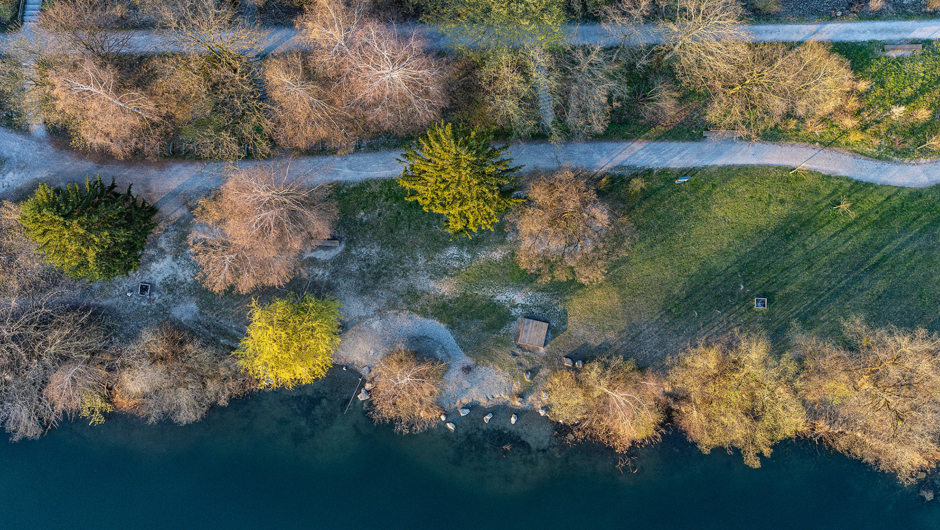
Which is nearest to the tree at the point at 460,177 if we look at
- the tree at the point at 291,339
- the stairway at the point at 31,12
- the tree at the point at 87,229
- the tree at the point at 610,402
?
the tree at the point at 291,339

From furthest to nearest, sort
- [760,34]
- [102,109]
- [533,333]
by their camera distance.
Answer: [760,34] < [533,333] < [102,109]

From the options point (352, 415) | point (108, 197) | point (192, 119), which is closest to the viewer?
point (108, 197)

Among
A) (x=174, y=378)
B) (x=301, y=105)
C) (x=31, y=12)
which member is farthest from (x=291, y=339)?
(x=31, y=12)

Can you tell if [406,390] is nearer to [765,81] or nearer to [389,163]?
[389,163]

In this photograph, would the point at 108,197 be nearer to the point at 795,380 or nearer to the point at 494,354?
the point at 494,354

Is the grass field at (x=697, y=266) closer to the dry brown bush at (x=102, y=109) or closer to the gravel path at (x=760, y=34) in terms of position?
the gravel path at (x=760, y=34)

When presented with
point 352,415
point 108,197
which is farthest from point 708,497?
point 108,197

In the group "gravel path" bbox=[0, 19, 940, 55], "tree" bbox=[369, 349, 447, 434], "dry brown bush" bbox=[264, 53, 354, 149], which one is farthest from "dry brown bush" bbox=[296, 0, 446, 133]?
"tree" bbox=[369, 349, 447, 434]
